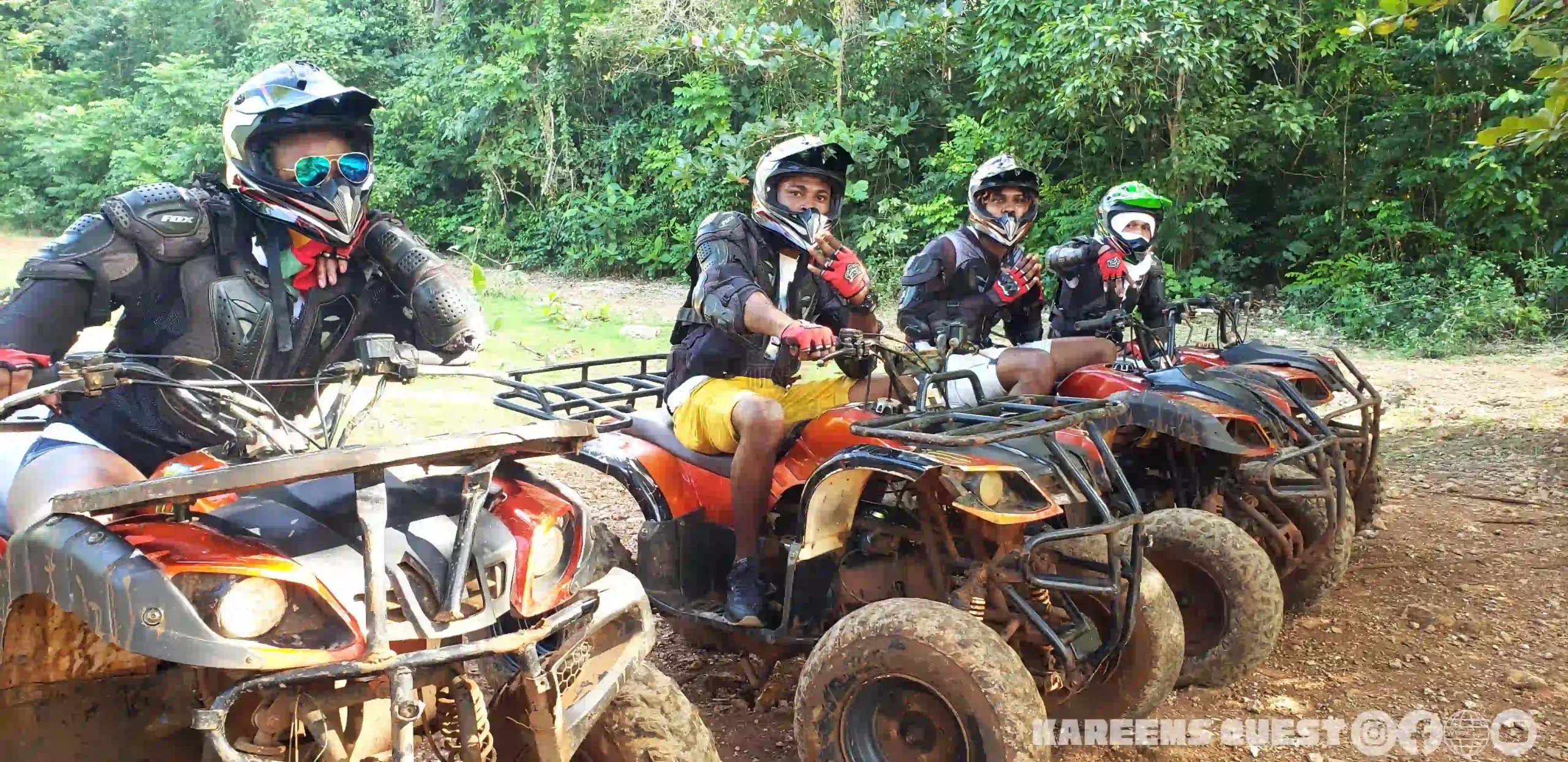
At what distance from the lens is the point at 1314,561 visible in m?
4.37

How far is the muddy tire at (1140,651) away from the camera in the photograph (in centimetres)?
324

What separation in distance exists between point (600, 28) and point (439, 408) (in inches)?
383

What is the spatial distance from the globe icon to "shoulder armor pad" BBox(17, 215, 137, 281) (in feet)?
12.9

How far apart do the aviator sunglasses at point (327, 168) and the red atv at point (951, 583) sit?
1.47m

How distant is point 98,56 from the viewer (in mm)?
24328

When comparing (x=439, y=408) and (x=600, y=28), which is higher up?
(x=600, y=28)

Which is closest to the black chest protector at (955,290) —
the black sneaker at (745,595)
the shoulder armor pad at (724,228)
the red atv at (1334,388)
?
the red atv at (1334,388)

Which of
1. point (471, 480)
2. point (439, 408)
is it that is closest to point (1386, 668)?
point (471, 480)

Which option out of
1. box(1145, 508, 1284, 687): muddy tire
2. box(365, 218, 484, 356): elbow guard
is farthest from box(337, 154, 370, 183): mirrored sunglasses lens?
box(1145, 508, 1284, 687): muddy tire

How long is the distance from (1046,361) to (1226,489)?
0.82 metres

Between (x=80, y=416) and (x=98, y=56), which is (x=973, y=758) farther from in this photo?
(x=98, y=56)

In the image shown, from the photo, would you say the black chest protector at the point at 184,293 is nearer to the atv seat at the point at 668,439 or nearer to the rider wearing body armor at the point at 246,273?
the rider wearing body armor at the point at 246,273

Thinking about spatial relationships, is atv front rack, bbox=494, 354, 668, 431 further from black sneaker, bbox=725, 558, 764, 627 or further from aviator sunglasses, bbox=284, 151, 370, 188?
aviator sunglasses, bbox=284, 151, 370, 188

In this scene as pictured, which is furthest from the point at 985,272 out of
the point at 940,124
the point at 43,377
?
the point at 940,124
